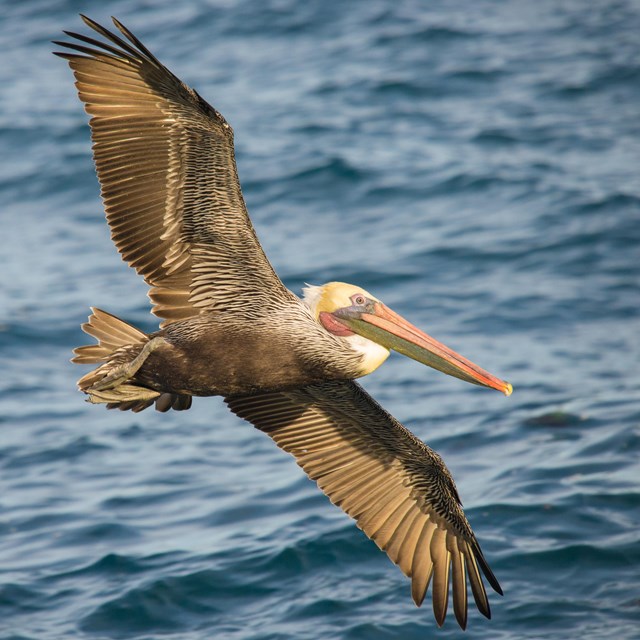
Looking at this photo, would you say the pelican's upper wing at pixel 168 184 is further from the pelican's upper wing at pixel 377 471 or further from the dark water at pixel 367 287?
the dark water at pixel 367 287

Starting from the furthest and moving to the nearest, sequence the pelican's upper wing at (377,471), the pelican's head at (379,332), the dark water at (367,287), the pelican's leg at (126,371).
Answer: the dark water at (367,287) → the pelican's upper wing at (377,471) → the pelican's head at (379,332) → the pelican's leg at (126,371)

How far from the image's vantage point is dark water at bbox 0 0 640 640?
8.75 m

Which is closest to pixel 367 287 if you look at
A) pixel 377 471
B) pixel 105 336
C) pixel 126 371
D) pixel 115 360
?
pixel 377 471

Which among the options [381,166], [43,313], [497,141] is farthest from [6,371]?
[497,141]

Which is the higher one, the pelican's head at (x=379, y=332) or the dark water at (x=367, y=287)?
the pelican's head at (x=379, y=332)

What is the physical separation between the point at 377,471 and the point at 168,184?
2443 mm

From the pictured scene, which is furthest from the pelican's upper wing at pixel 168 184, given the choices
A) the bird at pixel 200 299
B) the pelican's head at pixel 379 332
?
the pelican's head at pixel 379 332

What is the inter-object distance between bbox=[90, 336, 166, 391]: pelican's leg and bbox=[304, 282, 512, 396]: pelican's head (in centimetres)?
99

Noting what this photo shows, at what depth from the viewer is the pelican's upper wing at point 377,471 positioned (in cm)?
793

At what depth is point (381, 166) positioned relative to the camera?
15.9m

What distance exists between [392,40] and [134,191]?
12.6 meters

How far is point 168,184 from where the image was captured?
724cm

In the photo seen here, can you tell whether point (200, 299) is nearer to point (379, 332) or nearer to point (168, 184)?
point (168, 184)

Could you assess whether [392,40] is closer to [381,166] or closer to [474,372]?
[381,166]
